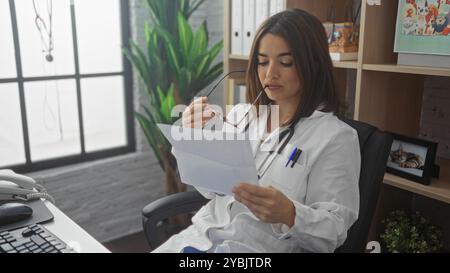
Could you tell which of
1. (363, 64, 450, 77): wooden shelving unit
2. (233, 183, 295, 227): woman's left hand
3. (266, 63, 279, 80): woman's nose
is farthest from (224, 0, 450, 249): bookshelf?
(233, 183, 295, 227): woman's left hand

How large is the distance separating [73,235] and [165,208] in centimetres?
37

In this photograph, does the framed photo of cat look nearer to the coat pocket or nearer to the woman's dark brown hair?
the woman's dark brown hair

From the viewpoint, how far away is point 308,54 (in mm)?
1190

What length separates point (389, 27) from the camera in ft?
5.21

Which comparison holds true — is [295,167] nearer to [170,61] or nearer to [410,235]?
[410,235]

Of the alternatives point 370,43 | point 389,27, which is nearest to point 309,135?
point 370,43

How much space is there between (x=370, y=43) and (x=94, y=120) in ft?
5.56

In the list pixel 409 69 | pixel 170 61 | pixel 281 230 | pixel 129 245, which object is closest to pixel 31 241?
pixel 281 230

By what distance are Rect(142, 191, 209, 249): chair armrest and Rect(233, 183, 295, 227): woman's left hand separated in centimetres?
41

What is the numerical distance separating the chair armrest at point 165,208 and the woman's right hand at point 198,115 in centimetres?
27

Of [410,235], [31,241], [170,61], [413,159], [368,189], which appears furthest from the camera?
[170,61]

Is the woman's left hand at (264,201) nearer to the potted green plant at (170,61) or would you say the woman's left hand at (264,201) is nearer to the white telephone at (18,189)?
the white telephone at (18,189)

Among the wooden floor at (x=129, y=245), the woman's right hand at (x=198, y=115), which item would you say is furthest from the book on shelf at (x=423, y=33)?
the wooden floor at (x=129, y=245)
